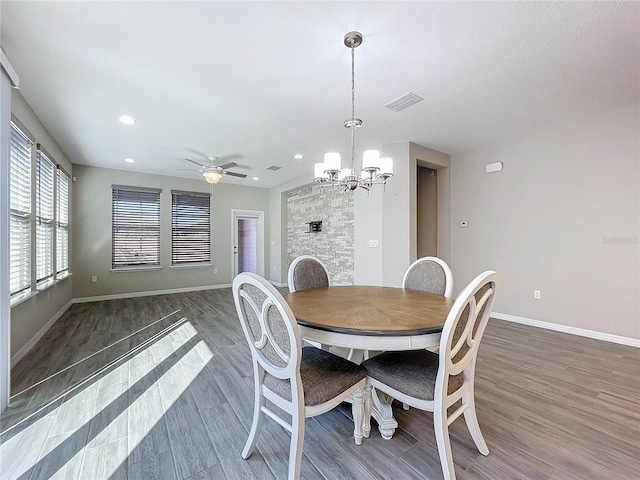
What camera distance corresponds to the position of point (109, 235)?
18.3 feet

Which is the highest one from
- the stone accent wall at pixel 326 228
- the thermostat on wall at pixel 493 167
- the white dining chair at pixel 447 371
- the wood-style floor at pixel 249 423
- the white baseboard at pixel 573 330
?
the thermostat on wall at pixel 493 167

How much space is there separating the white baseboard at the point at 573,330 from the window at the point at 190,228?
19.7ft

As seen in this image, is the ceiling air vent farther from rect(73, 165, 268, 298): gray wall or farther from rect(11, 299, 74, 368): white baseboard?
rect(73, 165, 268, 298): gray wall

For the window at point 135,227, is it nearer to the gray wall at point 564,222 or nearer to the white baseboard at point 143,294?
the white baseboard at point 143,294

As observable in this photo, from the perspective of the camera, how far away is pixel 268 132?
12.3 ft

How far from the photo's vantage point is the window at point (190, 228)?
6289 mm

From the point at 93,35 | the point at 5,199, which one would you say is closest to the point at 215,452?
the point at 5,199

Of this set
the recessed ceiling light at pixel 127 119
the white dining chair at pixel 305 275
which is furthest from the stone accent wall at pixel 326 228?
the recessed ceiling light at pixel 127 119

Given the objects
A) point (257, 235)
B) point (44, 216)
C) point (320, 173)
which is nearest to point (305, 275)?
point (320, 173)

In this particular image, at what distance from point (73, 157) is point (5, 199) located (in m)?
3.71

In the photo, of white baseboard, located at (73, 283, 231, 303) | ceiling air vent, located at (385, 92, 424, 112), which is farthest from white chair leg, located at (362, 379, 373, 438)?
white baseboard, located at (73, 283, 231, 303)

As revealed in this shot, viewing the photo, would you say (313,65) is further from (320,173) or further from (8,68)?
(8,68)

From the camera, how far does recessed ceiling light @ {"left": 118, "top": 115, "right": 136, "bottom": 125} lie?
3.29 meters

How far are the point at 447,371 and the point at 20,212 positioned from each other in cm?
397
